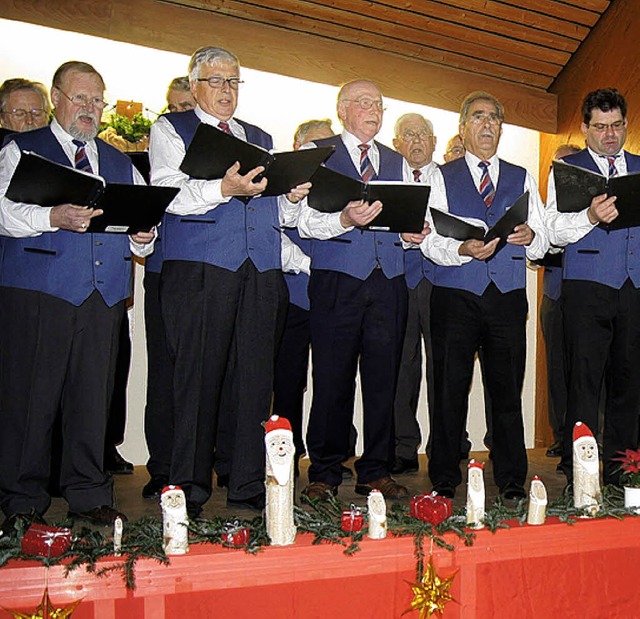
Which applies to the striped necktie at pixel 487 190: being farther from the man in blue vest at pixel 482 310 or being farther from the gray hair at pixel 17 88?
the gray hair at pixel 17 88

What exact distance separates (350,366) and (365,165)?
0.79m

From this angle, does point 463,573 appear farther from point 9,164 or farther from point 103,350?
point 9,164

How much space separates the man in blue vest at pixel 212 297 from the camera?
9.55 ft

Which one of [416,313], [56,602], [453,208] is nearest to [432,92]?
[416,313]

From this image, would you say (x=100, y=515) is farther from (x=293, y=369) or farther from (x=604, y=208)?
(x=604, y=208)

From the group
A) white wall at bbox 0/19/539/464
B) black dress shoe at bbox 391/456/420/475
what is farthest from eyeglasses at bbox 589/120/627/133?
white wall at bbox 0/19/539/464

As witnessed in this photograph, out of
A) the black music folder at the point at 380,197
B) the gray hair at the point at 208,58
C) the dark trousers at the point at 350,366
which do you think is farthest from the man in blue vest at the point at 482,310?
the gray hair at the point at 208,58

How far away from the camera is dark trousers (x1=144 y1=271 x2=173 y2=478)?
11.3ft

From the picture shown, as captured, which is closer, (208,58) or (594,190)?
(208,58)

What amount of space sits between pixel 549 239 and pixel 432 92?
2.22m

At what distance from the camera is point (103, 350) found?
9.56 feet

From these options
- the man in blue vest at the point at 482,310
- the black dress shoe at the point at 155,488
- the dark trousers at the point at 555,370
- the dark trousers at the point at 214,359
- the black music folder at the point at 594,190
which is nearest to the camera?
the dark trousers at the point at 214,359

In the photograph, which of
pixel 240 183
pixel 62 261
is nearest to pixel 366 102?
pixel 240 183

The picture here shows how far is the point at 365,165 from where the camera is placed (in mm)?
3385
